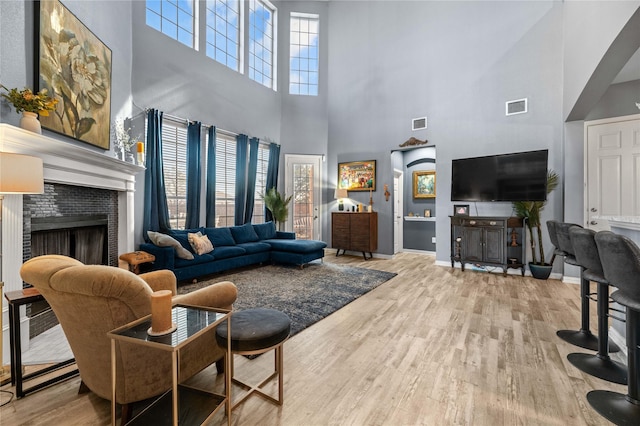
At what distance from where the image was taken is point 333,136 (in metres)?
7.38

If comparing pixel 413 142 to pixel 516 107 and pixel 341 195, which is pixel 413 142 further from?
pixel 341 195

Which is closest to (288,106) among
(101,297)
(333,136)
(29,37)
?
(333,136)

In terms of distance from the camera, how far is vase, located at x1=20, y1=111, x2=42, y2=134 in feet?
7.34

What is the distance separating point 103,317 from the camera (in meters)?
1.42

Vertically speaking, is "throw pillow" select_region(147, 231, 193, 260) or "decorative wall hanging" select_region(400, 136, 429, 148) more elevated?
"decorative wall hanging" select_region(400, 136, 429, 148)

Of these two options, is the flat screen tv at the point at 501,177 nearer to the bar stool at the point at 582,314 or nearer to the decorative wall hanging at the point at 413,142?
the decorative wall hanging at the point at 413,142

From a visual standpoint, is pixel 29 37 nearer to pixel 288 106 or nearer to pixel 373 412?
pixel 373 412

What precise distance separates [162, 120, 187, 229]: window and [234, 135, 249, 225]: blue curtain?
1.09m

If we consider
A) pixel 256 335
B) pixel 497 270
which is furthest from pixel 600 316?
pixel 497 270

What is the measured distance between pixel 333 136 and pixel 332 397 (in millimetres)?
6376

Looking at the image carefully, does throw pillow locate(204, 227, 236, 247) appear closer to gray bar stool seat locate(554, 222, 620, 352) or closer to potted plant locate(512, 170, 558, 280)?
gray bar stool seat locate(554, 222, 620, 352)

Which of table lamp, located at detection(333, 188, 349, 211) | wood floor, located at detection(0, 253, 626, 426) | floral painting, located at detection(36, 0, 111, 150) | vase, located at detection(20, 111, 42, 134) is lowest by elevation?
wood floor, located at detection(0, 253, 626, 426)

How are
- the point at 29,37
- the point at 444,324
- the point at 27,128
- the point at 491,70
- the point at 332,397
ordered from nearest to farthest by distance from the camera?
the point at 332,397 → the point at 27,128 → the point at 29,37 → the point at 444,324 → the point at 491,70

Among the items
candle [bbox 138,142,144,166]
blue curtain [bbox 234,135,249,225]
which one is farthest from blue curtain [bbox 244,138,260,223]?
candle [bbox 138,142,144,166]
